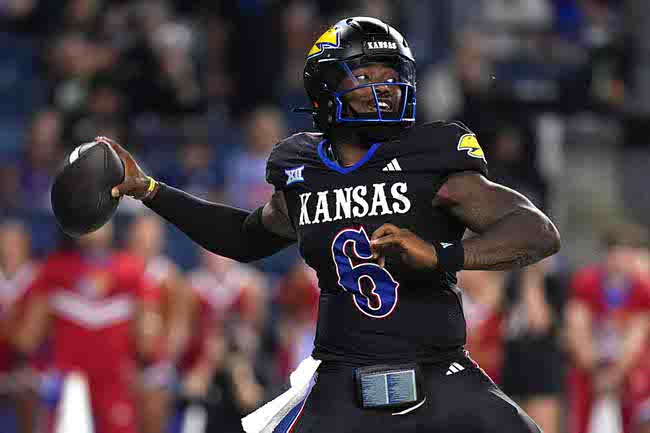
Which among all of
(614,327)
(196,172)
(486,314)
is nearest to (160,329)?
(196,172)

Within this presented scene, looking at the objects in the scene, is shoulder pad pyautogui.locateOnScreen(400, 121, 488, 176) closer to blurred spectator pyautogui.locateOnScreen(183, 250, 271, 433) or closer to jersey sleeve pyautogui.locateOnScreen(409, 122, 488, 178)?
jersey sleeve pyautogui.locateOnScreen(409, 122, 488, 178)

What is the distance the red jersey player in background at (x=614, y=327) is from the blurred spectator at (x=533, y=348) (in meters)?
0.46

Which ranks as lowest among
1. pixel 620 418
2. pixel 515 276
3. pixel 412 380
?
pixel 620 418

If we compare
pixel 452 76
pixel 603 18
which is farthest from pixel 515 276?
pixel 603 18

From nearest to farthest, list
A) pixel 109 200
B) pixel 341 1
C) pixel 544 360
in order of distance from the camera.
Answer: pixel 109 200
pixel 544 360
pixel 341 1

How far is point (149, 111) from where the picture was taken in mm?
11055

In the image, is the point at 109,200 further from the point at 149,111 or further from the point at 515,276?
the point at 149,111

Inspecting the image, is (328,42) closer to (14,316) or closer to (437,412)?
(437,412)

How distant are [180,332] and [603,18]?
6.04m

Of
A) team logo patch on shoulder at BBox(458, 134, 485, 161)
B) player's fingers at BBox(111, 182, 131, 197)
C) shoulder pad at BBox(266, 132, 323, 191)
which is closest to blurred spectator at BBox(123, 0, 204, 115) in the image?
player's fingers at BBox(111, 182, 131, 197)

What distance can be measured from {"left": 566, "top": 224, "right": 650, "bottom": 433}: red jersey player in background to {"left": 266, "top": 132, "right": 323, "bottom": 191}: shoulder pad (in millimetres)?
4880

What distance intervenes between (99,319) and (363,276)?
17.5 feet

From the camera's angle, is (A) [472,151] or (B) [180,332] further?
(B) [180,332]

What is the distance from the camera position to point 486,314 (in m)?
8.45
